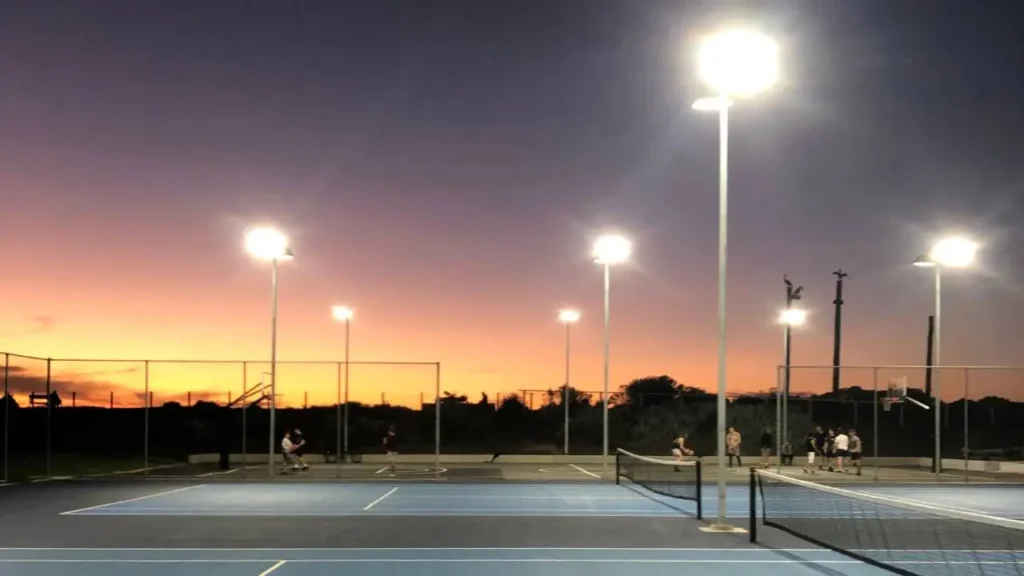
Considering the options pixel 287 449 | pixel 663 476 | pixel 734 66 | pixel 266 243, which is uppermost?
pixel 734 66

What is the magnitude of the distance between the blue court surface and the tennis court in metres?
0.02

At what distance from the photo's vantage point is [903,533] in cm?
1464

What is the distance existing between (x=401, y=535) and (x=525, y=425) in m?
29.0

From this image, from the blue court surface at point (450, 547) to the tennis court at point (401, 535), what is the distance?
24 mm

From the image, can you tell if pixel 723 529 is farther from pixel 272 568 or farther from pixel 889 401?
pixel 889 401

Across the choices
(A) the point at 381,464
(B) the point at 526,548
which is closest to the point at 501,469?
(A) the point at 381,464

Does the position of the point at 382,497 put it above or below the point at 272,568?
below

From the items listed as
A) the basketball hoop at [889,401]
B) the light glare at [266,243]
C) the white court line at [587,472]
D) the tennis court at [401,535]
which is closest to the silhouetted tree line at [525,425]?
the basketball hoop at [889,401]

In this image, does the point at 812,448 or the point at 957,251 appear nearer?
the point at 957,251

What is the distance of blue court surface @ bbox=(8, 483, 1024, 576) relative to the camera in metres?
11.2

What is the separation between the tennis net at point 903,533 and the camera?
11344 mm

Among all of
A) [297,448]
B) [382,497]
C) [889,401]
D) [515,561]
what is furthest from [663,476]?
[515,561]

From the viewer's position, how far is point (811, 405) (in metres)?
39.4

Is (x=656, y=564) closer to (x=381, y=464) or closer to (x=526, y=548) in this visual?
(x=526, y=548)
